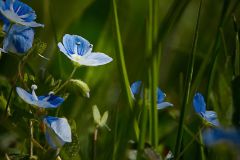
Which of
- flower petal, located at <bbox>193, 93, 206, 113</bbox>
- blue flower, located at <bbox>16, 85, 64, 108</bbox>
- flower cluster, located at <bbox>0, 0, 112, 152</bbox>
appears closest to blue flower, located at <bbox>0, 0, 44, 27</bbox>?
flower cluster, located at <bbox>0, 0, 112, 152</bbox>

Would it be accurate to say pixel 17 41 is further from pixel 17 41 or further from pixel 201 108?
pixel 201 108

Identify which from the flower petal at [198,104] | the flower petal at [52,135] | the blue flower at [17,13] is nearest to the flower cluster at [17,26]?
the blue flower at [17,13]

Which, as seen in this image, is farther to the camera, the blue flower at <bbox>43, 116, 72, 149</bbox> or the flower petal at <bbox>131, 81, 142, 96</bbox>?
the flower petal at <bbox>131, 81, 142, 96</bbox>

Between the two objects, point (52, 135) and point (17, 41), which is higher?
point (17, 41)

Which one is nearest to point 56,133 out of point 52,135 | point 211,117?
point 52,135

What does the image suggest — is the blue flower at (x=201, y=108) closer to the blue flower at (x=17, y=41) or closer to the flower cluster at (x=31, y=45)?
the flower cluster at (x=31, y=45)

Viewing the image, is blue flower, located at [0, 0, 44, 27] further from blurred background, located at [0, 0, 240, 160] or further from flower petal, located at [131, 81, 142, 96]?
flower petal, located at [131, 81, 142, 96]

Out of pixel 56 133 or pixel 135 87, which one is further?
pixel 135 87
